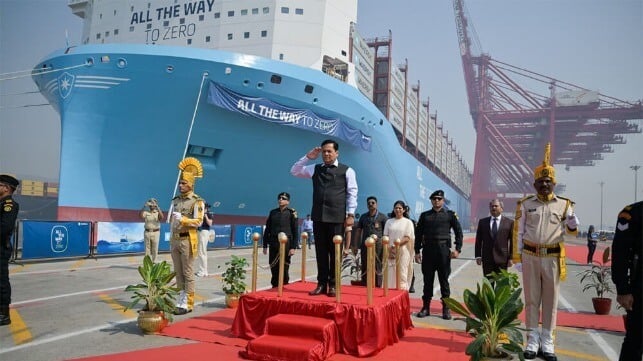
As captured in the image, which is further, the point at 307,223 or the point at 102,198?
the point at 307,223

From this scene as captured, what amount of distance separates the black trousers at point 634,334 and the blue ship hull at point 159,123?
14.4m

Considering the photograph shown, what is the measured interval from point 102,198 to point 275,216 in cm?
1181

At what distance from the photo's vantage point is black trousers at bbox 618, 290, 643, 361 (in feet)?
9.52

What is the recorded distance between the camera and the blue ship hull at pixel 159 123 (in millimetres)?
15180

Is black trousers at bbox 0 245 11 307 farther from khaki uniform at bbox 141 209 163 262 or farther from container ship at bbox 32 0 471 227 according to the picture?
container ship at bbox 32 0 471 227

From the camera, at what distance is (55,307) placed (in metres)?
6.05

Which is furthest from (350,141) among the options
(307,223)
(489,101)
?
(489,101)

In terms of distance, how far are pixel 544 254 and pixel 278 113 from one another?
43.2 feet

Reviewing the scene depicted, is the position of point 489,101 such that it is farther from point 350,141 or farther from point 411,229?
point 411,229

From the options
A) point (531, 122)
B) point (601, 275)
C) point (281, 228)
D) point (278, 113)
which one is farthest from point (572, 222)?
point (531, 122)

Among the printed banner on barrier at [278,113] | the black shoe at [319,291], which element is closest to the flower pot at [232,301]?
the black shoe at [319,291]

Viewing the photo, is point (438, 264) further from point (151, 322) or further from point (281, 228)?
point (151, 322)

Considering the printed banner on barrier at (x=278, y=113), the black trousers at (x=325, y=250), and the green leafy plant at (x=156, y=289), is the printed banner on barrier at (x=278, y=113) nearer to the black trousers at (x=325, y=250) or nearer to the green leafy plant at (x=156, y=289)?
the green leafy plant at (x=156, y=289)

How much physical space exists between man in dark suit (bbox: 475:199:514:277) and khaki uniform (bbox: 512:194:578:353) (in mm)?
1502
